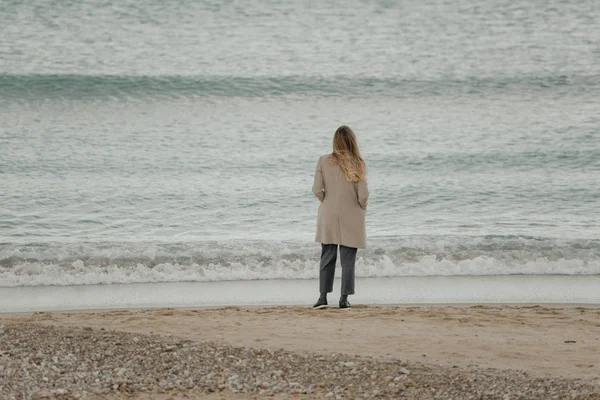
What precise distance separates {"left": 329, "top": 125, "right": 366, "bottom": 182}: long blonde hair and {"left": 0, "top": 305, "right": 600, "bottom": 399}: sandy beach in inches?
48.4

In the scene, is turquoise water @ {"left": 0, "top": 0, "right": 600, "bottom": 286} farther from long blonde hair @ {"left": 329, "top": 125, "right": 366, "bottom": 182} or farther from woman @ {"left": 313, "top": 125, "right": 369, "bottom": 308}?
long blonde hair @ {"left": 329, "top": 125, "right": 366, "bottom": 182}

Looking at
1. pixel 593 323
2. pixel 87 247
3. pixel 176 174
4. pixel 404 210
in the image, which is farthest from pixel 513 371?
pixel 176 174

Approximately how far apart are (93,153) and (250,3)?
1134 centimetres

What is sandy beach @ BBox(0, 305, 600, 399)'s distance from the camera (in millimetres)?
5156

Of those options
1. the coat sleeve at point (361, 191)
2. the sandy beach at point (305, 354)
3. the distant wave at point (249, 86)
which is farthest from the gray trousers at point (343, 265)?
the distant wave at point (249, 86)

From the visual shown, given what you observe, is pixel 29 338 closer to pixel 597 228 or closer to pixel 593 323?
pixel 593 323

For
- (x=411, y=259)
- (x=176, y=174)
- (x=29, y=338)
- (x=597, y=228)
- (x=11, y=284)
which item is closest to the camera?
(x=29, y=338)

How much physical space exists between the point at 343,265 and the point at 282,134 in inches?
489

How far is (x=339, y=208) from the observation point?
742 cm

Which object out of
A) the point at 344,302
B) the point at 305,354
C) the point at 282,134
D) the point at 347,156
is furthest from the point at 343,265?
the point at 282,134

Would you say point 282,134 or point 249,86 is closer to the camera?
point 282,134

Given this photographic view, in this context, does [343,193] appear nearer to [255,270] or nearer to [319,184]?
[319,184]

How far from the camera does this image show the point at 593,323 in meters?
7.12

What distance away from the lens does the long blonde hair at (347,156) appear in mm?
7328
